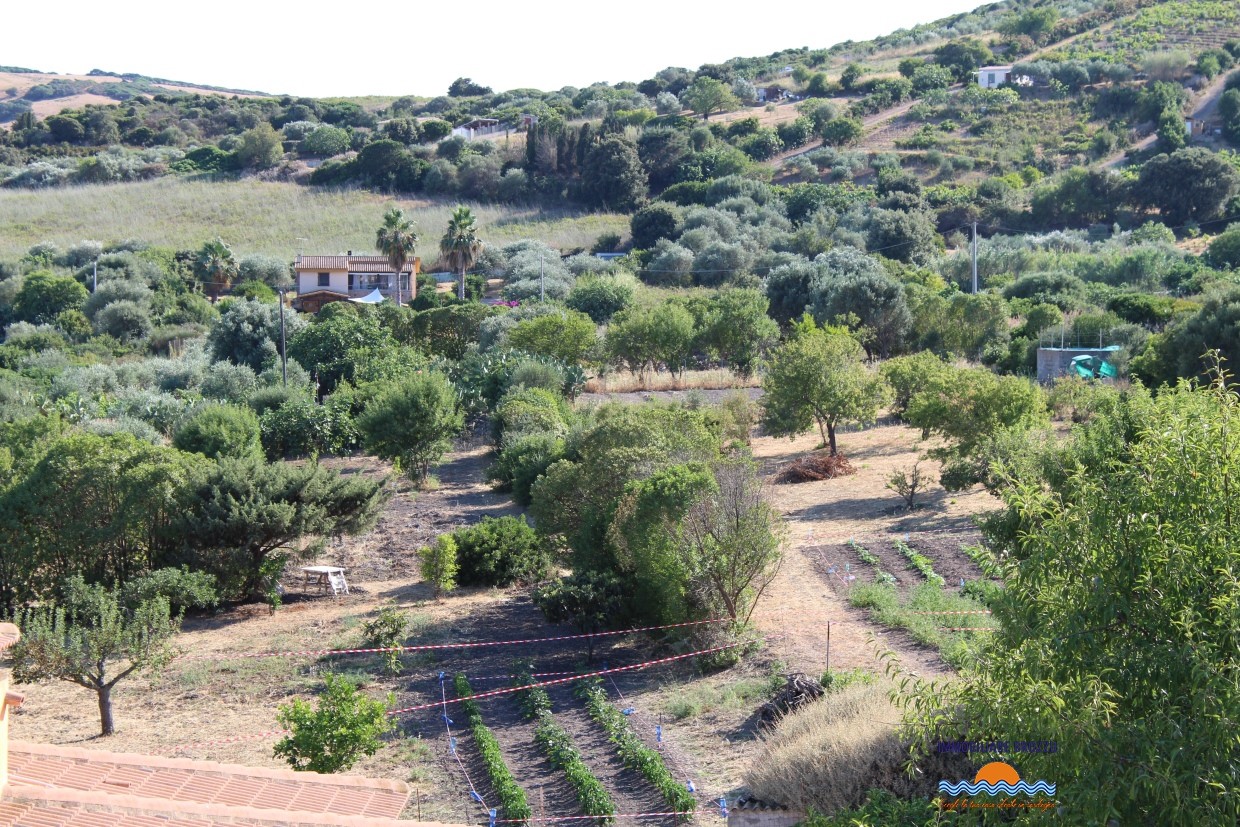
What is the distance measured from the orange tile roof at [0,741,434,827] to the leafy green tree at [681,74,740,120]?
312ft

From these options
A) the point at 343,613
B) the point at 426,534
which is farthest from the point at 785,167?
the point at 343,613

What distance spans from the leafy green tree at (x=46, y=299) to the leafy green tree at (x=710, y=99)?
5590 centimetres

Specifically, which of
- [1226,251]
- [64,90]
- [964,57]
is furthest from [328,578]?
[64,90]

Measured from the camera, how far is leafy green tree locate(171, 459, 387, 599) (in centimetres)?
2045

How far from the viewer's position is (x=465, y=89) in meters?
142

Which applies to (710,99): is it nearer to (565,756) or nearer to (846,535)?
(846,535)

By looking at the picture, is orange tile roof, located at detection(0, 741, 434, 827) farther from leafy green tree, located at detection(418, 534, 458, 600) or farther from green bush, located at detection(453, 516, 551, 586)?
green bush, located at detection(453, 516, 551, 586)

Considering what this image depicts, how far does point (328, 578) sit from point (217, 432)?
7.35 m

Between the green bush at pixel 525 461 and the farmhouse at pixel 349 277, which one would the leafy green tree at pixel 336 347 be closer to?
the green bush at pixel 525 461

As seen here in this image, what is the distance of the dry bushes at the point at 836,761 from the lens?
10008 millimetres

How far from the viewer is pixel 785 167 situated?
274 feet

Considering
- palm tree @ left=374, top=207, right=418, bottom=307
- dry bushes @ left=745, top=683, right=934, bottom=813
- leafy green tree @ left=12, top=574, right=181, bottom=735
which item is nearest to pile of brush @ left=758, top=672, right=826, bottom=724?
dry bushes @ left=745, top=683, right=934, bottom=813

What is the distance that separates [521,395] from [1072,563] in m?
25.9

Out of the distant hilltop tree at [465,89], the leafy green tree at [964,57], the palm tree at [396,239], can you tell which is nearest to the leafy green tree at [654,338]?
the palm tree at [396,239]
